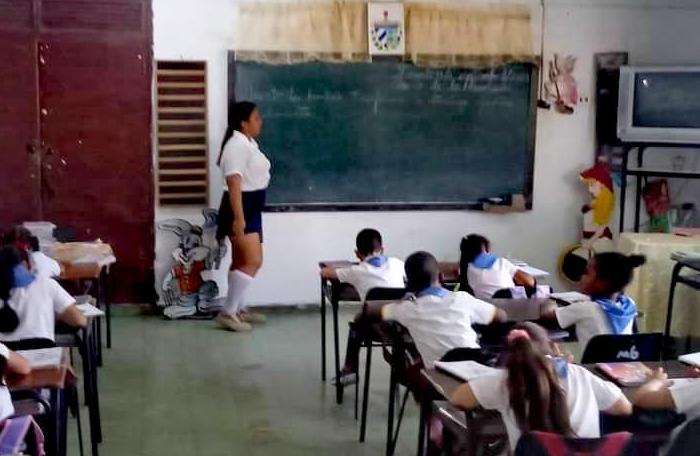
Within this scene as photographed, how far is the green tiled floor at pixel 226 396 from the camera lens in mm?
4227

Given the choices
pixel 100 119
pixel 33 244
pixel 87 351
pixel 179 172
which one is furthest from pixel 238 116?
pixel 87 351

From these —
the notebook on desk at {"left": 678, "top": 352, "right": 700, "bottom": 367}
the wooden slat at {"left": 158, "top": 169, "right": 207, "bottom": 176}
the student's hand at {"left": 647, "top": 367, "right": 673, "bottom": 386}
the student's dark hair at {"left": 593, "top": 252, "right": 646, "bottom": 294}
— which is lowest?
the notebook on desk at {"left": 678, "top": 352, "right": 700, "bottom": 367}

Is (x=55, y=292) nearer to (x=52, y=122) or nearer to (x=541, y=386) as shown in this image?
(x=541, y=386)

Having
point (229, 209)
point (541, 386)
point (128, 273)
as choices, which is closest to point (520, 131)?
point (229, 209)

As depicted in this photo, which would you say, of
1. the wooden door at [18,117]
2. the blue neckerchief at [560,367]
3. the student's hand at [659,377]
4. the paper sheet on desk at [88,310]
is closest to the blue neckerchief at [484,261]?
the student's hand at [659,377]

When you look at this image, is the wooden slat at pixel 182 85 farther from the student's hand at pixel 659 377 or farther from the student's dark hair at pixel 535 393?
the student's dark hair at pixel 535 393

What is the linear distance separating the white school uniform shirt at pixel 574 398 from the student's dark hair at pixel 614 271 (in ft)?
2.79

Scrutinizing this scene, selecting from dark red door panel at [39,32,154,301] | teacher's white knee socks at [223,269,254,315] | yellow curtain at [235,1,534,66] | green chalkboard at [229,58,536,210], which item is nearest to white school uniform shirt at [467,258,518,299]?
teacher's white knee socks at [223,269,254,315]

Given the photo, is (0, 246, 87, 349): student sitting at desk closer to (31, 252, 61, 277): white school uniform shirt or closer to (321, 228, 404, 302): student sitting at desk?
(31, 252, 61, 277): white school uniform shirt

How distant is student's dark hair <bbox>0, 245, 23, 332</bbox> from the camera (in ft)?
11.8

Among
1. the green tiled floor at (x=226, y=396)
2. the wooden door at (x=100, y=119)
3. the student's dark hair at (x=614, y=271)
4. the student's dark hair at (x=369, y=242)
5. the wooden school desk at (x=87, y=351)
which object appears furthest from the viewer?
the wooden door at (x=100, y=119)

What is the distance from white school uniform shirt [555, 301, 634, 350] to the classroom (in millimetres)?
839

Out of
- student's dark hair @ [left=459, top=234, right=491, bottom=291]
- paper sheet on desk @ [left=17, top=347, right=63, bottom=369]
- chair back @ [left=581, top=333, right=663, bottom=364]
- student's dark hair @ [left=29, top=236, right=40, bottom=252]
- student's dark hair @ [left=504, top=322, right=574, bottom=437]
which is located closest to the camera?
student's dark hair @ [left=504, top=322, right=574, bottom=437]

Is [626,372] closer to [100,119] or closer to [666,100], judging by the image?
[666,100]
